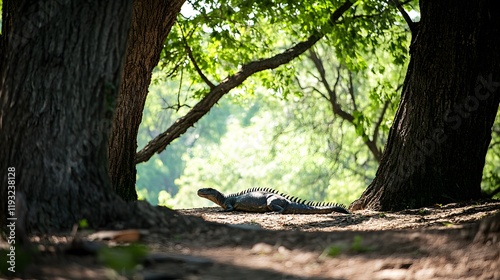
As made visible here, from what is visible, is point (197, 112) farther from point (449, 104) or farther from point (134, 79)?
point (449, 104)

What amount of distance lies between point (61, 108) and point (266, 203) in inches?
250

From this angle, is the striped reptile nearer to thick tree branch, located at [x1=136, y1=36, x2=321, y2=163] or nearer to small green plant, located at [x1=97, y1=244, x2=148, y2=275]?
thick tree branch, located at [x1=136, y1=36, x2=321, y2=163]

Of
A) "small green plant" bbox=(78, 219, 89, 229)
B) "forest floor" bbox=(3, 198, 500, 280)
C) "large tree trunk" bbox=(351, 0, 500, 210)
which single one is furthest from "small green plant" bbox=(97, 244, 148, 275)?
"large tree trunk" bbox=(351, 0, 500, 210)

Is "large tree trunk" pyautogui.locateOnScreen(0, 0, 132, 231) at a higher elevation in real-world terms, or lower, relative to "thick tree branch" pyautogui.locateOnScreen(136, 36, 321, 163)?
lower

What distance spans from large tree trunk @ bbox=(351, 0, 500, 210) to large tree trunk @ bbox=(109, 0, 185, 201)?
11.3ft

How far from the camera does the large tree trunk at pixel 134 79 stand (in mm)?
8898

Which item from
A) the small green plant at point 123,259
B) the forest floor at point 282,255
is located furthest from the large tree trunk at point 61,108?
the small green plant at point 123,259

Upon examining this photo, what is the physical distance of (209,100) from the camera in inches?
501

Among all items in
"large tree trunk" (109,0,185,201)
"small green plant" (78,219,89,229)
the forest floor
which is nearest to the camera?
the forest floor

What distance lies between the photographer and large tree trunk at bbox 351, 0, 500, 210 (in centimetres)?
896

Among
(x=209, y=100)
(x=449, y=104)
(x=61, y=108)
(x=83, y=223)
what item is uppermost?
(x=209, y=100)

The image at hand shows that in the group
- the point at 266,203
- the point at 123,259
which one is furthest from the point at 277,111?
the point at 123,259

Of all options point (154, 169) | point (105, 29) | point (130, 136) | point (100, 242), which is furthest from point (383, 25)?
point (154, 169)

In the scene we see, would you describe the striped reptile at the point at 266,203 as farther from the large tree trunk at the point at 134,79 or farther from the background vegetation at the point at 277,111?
the large tree trunk at the point at 134,79
